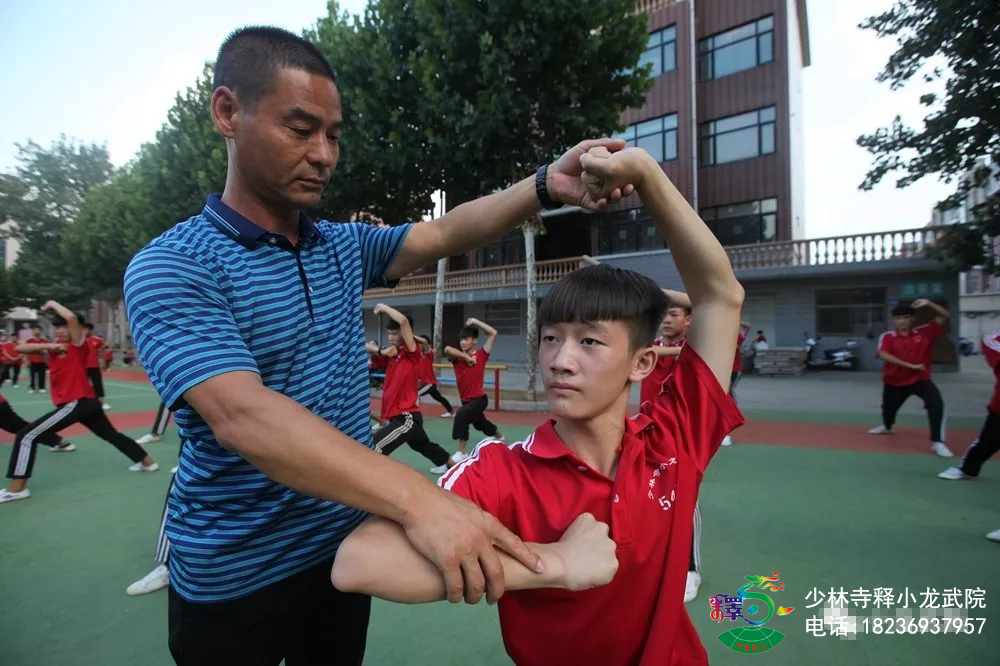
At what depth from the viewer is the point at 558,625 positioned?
4.52 ft

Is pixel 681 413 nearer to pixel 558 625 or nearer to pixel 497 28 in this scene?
pixel 558 625

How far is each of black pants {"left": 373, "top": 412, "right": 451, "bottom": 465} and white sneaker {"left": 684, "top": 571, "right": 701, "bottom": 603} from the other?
3.22 meters

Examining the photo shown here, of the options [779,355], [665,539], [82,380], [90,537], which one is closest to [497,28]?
[82,380]

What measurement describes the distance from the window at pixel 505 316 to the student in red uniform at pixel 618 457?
22.1m

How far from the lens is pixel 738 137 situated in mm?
20469

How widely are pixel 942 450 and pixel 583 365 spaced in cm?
723

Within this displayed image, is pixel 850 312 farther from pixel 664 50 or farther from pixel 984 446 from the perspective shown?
pixel 984 446

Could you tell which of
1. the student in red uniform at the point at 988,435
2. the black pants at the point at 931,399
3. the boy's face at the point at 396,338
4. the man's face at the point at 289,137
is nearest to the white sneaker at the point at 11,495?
the boy's face at the point at 396,338

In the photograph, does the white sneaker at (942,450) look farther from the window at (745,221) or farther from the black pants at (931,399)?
the window at (745,221)

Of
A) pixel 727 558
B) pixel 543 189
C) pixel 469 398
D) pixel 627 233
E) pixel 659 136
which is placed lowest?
pixel 727 558

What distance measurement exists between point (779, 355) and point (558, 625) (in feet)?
61.8

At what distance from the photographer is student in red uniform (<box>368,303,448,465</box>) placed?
595 cm

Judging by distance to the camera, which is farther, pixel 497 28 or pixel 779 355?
pixel 779 355

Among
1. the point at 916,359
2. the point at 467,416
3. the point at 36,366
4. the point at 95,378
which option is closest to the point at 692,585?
the point at 467,416
